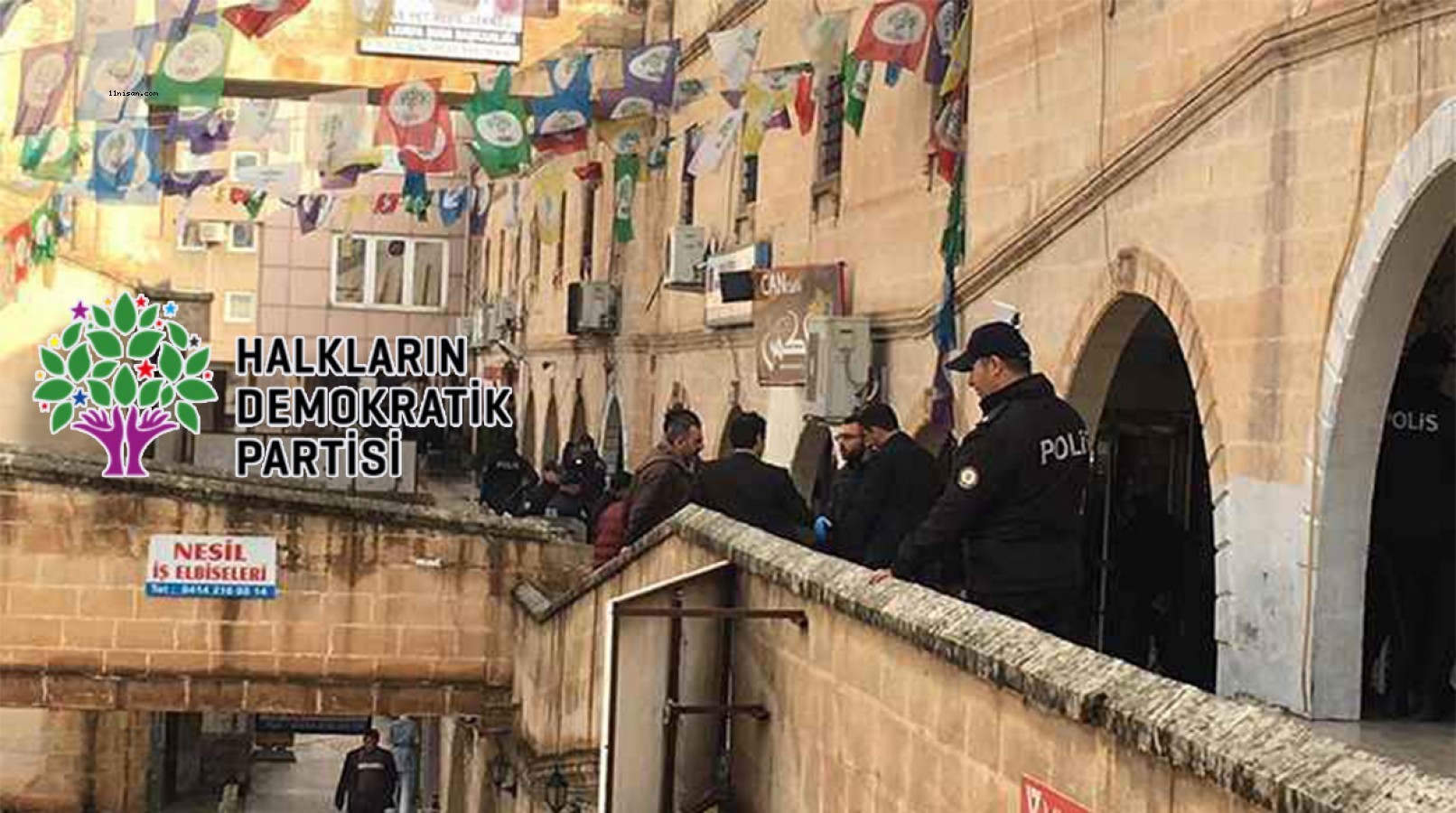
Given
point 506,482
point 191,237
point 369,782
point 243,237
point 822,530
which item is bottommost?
point 369,782

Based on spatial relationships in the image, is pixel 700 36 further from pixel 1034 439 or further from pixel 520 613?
pixel 1034 439

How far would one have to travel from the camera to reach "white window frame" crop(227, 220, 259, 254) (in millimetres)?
40875

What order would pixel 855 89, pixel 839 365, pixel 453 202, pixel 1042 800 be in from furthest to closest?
pixel 453 202 < pixel 839 365 < pixel 855 89 < pixel 1042 800

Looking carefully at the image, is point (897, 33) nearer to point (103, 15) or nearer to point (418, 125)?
point (418, 125)

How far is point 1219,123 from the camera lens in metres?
10.2

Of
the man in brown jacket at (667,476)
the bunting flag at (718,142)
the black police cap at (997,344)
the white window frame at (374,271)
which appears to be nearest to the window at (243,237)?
the white window frame at (374,271)

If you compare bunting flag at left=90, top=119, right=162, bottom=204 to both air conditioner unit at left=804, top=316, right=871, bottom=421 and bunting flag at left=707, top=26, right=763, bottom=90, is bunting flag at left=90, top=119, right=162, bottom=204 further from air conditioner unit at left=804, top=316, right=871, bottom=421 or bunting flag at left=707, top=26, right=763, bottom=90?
air conditioner unit at left=804, top=316, right=871, bottom=421

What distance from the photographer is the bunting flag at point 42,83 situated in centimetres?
1895

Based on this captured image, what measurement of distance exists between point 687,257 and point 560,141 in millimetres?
3583

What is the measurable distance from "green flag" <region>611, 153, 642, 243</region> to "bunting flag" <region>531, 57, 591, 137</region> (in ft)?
11.1

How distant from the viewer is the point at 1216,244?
33.3ft

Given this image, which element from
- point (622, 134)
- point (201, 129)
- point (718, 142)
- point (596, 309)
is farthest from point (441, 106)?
point (596, 309)

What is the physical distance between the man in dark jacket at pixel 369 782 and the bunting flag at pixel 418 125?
6.56 metres

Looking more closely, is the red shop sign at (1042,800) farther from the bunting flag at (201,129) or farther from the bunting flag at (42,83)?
the bunting flag at (201,129)
